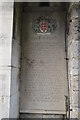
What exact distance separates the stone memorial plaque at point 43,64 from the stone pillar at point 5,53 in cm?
46

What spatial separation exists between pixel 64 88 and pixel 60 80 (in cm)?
13

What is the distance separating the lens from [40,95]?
2.05 m

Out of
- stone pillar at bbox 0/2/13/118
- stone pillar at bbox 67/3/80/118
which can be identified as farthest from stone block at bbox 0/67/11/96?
stone pillar at bbox 67/3/80/118

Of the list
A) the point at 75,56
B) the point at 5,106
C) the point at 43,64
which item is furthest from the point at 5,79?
the point at 75,56

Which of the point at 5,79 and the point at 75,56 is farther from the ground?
the point at 75,56

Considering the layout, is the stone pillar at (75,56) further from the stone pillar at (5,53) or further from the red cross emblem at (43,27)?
the stone pillar at (5,53)

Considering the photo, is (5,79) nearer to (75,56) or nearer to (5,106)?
(5,106)

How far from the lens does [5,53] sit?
167cm

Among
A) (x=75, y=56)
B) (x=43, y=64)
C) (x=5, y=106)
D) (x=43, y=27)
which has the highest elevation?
(x=43, y=27)

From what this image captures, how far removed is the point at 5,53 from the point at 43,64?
649mm

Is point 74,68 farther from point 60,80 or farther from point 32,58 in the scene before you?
point 32,58

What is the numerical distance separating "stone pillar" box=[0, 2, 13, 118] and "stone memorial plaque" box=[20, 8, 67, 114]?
1.53ft

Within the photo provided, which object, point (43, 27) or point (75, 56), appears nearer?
point (75, 56)

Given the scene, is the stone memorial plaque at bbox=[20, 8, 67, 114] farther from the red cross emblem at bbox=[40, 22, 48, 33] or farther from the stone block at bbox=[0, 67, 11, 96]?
the stone block at bbox=[0, 67, 11, 96]
